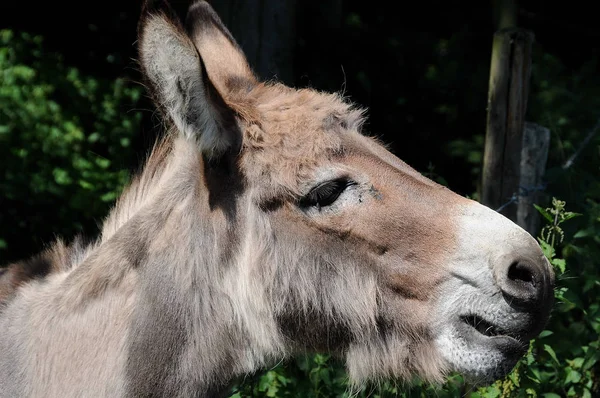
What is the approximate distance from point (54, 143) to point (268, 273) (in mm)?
4722

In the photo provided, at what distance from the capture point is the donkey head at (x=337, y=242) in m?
2.78

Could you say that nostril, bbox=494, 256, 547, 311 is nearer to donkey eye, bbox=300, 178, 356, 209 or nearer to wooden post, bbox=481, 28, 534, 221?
donkey eye, bbox=300, 178, 356, 209

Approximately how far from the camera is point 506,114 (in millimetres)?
4707

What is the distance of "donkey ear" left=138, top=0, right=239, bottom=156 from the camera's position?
2723 mm

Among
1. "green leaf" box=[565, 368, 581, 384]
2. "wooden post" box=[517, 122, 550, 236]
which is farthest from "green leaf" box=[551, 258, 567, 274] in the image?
"wooden post" box=[517, 122, 550, 236]

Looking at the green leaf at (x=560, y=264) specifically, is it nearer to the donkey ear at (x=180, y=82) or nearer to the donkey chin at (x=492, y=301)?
the donkey chin at (x=492, y=301)

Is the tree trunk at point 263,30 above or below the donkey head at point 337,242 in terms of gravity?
below

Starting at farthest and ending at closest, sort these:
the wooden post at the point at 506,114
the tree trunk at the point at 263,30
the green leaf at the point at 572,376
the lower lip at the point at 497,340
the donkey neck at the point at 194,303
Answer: the tree trunk at the point at 263,30 → the wooden post at the point at 506,114 → the green leaf at the point at 572,376 → the donkey neck at the point at 194,303 → the lower lip at the point at 497,340

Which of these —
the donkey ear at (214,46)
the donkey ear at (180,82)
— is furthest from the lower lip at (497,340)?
the donkey ear at (214,46)

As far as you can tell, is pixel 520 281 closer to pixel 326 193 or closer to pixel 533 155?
pixel 326 193

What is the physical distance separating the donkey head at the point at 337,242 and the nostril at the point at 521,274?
0.03m

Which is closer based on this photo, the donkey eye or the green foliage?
the donkey eye

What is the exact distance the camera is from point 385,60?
8711 millimetres

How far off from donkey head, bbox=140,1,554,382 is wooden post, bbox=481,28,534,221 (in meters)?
1.83
